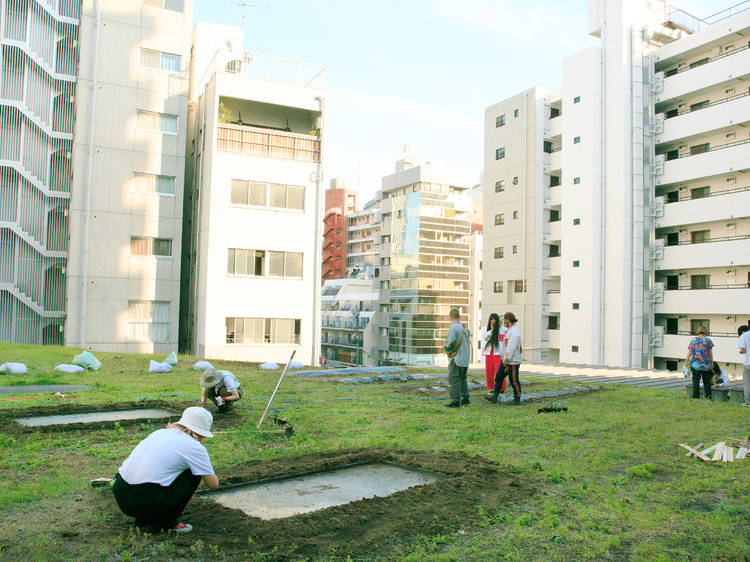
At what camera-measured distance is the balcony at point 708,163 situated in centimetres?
3438

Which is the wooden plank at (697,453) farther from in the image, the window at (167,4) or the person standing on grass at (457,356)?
the window at (167,4)

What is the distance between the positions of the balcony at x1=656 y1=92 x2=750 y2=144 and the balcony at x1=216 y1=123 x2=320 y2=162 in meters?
23.2

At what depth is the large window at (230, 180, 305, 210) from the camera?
31.8m

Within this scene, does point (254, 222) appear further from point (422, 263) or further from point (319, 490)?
point (422, 263)

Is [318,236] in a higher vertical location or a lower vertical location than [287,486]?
higher

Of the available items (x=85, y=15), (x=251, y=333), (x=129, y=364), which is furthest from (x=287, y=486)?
(x=85, y=15)

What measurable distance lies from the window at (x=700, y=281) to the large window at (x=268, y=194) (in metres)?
25.2

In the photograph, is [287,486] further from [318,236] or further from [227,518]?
[318,236]

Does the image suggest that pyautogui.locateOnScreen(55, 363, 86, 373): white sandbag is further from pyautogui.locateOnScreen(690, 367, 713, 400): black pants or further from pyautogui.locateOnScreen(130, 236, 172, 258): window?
pyautogui.locateOnScreen(130, 236, 172, 258): window

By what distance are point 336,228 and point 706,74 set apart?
75830mm

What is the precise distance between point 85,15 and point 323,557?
1359 inches

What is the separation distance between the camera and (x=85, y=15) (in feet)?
102

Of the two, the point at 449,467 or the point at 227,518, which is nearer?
the point at 227,518

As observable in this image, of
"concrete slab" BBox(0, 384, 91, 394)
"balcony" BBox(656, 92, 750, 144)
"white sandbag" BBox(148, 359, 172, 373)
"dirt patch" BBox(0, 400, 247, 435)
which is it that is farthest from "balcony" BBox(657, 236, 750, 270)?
"concrete slab" BBox(0, 384, 91, 394)
